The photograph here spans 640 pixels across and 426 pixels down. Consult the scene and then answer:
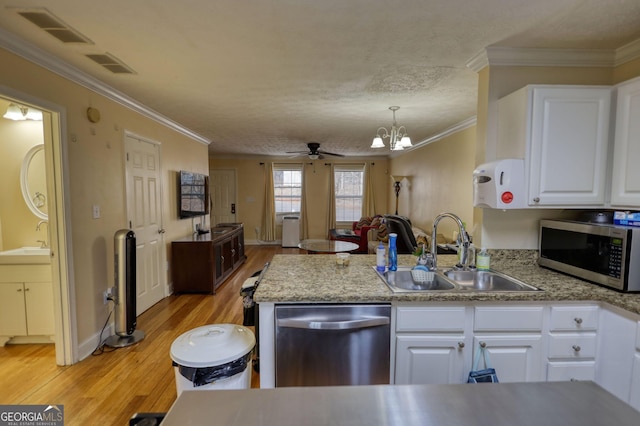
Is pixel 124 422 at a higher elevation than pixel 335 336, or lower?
lower

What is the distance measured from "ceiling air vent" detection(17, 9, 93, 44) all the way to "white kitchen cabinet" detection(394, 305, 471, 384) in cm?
251

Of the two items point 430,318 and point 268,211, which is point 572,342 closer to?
point 430,318

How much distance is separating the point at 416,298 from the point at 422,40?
159cm

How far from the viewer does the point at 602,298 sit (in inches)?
60.6

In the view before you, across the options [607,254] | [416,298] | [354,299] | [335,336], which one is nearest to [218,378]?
[335,336]

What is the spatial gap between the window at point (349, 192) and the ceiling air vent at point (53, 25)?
6198mm

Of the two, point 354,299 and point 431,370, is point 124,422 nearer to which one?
point 354,299

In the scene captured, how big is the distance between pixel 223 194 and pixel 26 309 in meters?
5.20

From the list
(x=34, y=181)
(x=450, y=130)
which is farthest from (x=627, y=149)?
(x=34, y=181)

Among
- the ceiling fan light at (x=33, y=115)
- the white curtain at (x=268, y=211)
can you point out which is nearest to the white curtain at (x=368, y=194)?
the white curtain at (x=268, y=211)

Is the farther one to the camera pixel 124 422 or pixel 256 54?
pixel 256 54

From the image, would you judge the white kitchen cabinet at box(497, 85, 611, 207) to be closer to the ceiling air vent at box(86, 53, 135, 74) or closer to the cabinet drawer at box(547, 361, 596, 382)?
the cabinet drawer at box(547, 361, 596, 382)

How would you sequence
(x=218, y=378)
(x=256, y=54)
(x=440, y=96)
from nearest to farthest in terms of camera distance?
(x=218, y=378) → (x=256, y=54) → (x=440, y=96)

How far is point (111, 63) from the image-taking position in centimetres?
221
